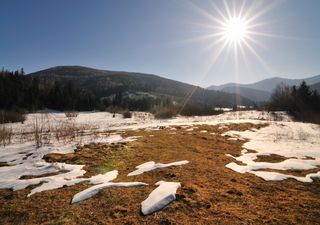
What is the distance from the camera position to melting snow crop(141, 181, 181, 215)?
9.48 ft

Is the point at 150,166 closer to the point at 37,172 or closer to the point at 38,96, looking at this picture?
the point at 37,172

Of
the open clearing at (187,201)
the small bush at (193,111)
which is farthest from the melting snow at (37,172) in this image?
the small bush at (193,111)

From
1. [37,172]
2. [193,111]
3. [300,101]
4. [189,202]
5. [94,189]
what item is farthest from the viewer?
[300,101]

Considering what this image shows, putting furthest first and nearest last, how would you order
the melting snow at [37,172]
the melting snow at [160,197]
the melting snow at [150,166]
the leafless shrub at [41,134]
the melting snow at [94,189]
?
the leafless shrub at [41,134], the melting snow at [150,166], the melting snow at [37,172], the melting snow at [94,189], the melting snow at [160,197]

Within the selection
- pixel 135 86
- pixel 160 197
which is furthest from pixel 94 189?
pixel 135 86

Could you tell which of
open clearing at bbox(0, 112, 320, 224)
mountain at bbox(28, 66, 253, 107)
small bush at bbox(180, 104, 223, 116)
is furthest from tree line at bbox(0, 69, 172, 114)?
mountain at bbox(28, 66, 253, 107)

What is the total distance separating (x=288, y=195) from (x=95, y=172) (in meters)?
3.50

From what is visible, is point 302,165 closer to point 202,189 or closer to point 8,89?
point 202,189

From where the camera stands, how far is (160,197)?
3.16 metres

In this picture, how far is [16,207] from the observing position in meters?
3.10

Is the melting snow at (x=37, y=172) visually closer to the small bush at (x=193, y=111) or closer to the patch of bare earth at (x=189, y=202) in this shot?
the patch of bare earth at (x=189, y=202)

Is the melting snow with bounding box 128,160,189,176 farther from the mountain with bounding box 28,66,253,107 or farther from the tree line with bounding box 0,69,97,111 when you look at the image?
the mountain with bounding box 28,66,253,107

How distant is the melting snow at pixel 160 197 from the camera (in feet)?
9.48

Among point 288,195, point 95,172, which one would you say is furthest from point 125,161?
point 288,195
